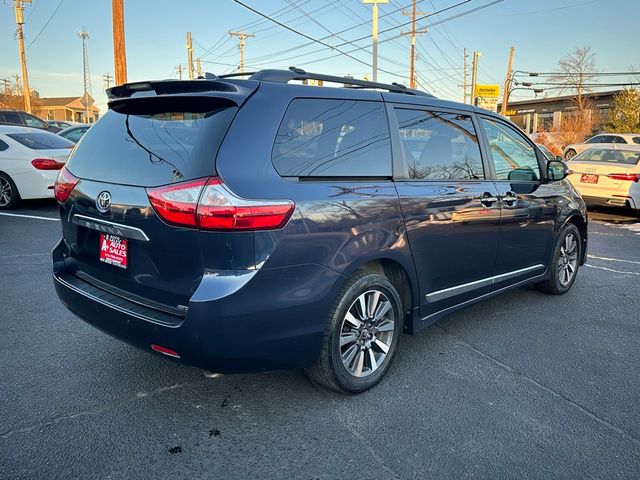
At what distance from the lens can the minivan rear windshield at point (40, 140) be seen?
9151mm

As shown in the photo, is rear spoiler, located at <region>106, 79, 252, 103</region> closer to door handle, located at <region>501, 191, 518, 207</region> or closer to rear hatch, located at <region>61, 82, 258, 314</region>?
rear hatch, located at <region>61, 82, 258, 314</region>

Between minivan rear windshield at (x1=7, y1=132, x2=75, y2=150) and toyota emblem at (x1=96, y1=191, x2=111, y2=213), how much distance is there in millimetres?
7520

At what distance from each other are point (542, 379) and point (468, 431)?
3.00 feet

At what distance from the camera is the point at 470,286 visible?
3.84 m

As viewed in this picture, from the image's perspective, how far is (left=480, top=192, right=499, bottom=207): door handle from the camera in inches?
149

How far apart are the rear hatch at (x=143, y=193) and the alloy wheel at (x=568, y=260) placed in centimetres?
386

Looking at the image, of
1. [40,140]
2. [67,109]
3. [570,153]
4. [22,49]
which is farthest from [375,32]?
[67,109]

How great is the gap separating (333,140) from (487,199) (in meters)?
1.52

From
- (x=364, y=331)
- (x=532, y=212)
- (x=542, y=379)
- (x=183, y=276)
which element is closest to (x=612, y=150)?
(x=532, y=212)

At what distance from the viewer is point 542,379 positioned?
11.0 ft

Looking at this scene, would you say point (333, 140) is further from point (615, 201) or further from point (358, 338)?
point (615, 201)

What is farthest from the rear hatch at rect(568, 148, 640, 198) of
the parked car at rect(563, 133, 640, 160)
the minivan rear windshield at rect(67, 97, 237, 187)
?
the parked car at rect(563, 133, 640, 160)

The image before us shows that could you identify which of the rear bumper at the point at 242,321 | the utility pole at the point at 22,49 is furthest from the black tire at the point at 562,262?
the utility pole at the point at 22,49

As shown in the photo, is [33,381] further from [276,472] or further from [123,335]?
[276,472]
